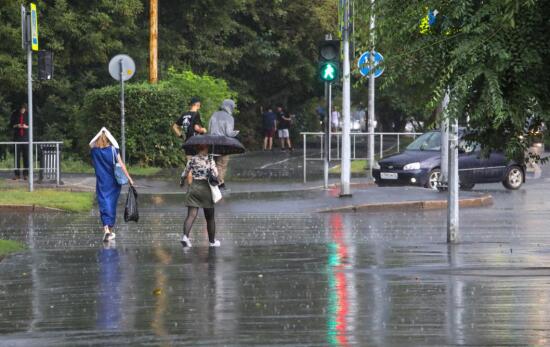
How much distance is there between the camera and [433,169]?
1231 inches

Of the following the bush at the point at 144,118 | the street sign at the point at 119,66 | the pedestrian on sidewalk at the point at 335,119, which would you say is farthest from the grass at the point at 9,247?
the pedestrian on sidewalk at the point at 335,119

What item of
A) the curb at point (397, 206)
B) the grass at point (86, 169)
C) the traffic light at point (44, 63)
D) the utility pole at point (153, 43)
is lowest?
the curb at point (397, 206)

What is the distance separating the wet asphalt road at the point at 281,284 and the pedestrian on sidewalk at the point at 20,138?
28.4ft

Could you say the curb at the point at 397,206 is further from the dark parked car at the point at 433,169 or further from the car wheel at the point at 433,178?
the dark parked car at the point at 433,169

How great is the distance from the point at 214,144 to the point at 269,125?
3616 cm

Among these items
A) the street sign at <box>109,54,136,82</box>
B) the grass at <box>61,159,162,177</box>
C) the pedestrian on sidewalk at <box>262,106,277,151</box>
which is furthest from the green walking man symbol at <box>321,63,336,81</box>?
the pedestrian on sidewalk at <box>262,106,277,151</box>

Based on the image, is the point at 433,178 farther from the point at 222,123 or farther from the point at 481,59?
the point at 481,59

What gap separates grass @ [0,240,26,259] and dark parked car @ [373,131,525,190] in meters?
14.3

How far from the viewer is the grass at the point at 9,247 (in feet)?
57.5

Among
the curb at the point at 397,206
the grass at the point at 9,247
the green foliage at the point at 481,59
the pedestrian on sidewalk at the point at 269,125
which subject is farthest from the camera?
the pedestrian on sidewalk at the point at 269,125

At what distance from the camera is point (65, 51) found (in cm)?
4306

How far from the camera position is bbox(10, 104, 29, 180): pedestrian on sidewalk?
31375 millimetres

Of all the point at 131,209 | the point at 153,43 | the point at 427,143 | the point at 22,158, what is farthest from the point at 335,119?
the point at 131,209

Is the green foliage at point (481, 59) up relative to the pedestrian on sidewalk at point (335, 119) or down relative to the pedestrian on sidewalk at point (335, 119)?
down
